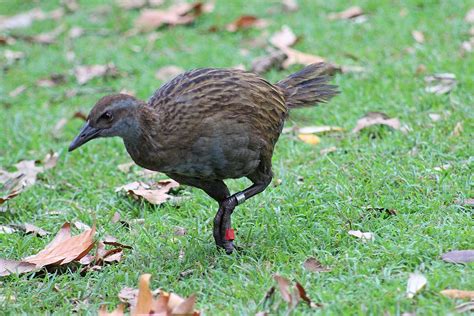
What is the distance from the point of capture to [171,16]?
10.8 m

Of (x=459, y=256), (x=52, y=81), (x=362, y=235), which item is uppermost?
(x=459, y=256)

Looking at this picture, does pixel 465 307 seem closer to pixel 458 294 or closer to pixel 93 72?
pixel 458 294

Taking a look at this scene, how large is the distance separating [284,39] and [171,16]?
1.90 m

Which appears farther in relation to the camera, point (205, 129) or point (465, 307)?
point (205, 129)

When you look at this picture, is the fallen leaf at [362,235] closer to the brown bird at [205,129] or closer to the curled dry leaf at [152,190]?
the brown bird at [205,129]

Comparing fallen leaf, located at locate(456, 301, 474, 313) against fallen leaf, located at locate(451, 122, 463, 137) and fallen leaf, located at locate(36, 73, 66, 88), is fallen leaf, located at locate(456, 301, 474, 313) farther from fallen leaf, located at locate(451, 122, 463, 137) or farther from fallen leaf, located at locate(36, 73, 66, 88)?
fallen leaf, located at locate(36, 73, 66, 88)

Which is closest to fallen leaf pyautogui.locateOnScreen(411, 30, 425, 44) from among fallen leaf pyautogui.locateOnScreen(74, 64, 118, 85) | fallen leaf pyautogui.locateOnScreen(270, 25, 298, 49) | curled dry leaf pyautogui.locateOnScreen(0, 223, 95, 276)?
fallen leaf pyautogui.locateOnScreen(270, 25, 298, 49)

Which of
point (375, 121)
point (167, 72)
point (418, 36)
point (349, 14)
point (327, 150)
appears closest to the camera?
point (327, 150)

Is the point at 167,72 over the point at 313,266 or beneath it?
beneath

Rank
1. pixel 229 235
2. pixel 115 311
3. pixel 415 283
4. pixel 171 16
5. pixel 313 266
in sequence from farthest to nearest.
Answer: pixel 171 16 < pixel 229 235 < pixel 313 266 < pixel 115 311 < pixel 415 283

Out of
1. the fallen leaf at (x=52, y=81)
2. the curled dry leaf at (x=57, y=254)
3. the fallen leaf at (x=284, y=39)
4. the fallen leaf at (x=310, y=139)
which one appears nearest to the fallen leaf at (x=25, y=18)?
the fallen leaf at (x=52, y=81)

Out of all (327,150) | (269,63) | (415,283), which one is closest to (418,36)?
(269,63)

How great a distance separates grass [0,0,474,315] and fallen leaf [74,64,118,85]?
0.34 feet

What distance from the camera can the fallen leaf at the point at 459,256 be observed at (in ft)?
14.9
